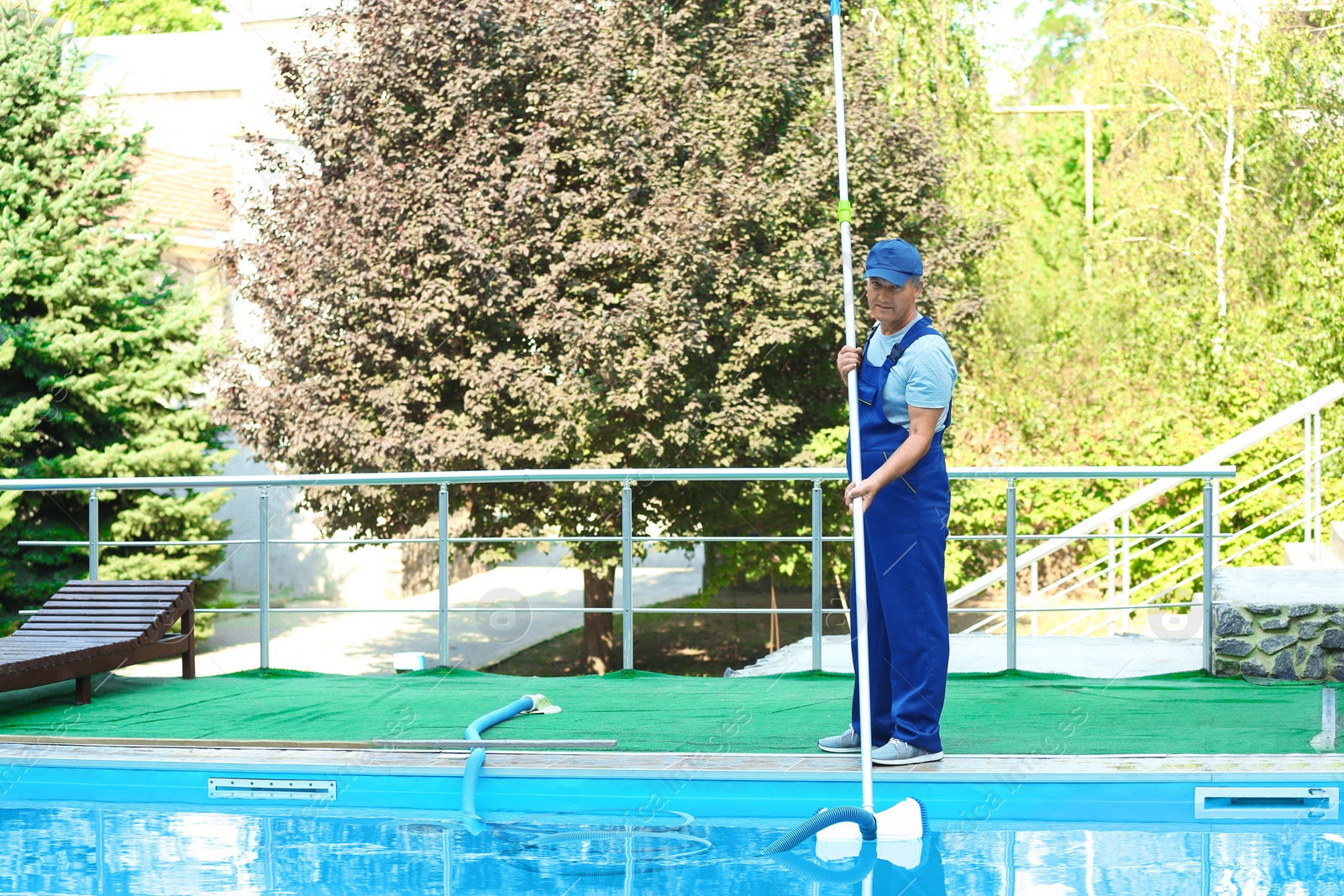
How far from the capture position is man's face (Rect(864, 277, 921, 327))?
4.06 metres

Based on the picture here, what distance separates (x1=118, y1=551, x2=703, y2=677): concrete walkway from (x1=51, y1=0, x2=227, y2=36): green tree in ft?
60.4

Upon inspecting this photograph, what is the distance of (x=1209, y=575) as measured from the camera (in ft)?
18.8

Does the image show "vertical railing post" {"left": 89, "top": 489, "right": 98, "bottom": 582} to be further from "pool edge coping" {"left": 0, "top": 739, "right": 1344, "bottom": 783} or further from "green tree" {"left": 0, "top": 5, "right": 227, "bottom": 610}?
"green tree" {"left": 0, "top": 5, "right": 227, "bottom": 610}

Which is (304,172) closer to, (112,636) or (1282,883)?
(112,636)

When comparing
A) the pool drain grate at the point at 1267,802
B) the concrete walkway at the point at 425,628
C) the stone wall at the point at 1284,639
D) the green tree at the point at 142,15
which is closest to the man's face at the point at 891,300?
the pool drain grate at the point at 1267,802

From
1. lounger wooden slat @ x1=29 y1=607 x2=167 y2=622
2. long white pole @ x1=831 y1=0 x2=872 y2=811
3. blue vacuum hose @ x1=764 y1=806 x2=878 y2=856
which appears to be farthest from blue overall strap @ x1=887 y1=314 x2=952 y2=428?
lounger wooden slat @ x1=29 y1=607 x2=167 y2=622

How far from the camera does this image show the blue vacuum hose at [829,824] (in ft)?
12.2

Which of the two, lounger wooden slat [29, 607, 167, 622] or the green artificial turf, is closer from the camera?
the green artificial turf

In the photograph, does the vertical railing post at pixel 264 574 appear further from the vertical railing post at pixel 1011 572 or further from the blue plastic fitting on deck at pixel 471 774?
the vertical railing post at pixel 1011 572

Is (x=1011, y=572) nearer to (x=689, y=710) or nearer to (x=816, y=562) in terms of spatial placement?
(x=816, y=562)

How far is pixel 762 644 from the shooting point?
44.7 ft

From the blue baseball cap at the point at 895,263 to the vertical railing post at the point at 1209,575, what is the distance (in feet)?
7.53

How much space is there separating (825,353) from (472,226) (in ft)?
10.3

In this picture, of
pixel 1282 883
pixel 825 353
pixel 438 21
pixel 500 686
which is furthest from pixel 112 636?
pixel 825 353
